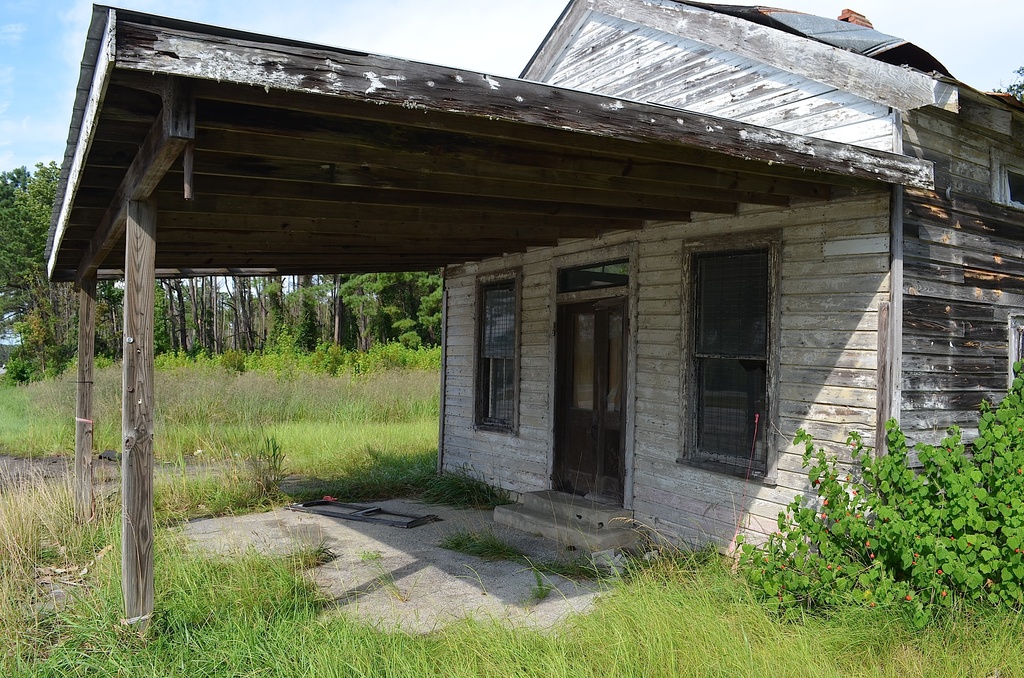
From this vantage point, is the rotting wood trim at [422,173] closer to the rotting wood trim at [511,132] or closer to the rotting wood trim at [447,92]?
the rotting wood trim at [511,132]

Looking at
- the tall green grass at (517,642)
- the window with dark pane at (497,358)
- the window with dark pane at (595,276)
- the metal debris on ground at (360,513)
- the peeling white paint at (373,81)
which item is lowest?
the metal debris on ground at (360,513)

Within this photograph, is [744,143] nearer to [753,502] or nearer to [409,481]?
[753,502]

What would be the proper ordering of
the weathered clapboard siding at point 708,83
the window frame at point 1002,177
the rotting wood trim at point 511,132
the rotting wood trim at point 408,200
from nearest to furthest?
the rotting wood trim at point 511,132, the rotting wood trim at point 408,200, the weathered clapboard siding at point 708,83, the window frame at point 1002,177

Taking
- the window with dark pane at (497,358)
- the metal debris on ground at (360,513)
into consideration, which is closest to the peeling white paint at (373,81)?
the metal debris on ground at (360,513)

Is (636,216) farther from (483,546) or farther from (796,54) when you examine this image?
(483,546)

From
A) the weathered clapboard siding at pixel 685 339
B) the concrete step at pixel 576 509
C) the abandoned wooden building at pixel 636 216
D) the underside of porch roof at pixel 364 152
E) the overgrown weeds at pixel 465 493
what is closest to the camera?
the underside of porch roof at pixel 364 152

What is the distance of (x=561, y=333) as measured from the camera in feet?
25.9

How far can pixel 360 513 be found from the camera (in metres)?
7.85

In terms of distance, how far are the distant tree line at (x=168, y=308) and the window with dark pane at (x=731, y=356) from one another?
73.4 feet

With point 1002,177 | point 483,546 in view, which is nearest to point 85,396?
point 483,546

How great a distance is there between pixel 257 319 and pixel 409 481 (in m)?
35.2

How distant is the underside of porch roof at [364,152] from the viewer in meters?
2.94

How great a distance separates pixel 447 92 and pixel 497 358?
6032 millimetres

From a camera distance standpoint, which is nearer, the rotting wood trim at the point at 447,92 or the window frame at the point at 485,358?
the rotting wood trim at the point at 447,92
